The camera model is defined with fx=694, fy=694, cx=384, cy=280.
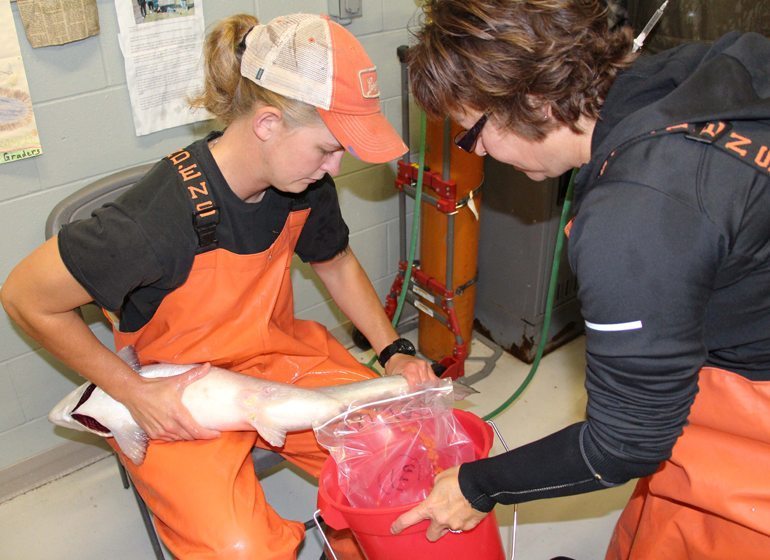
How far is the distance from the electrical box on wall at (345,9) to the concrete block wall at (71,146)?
27 millimetres

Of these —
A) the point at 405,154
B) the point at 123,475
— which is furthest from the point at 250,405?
the point at 405,154

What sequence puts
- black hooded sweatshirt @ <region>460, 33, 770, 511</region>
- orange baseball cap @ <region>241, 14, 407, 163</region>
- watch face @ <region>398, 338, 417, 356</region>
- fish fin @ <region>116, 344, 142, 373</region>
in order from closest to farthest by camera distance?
black hooded sweatshirt @ <region>460, 33, 770, 511</region>, orange baseball cap @ <region>241, 14, 407, 163</region>, fish fin @ <region>116, 344, 142, 373</region>, watch face @ <region>398, 338, 417, 356</region>

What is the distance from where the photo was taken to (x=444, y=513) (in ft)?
3.58

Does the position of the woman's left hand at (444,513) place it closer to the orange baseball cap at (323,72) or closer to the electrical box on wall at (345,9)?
the orange baseball cap at (323,72)

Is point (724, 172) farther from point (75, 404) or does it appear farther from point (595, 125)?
point (75, 404)

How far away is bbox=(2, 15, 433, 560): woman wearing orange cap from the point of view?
1213 millimetres

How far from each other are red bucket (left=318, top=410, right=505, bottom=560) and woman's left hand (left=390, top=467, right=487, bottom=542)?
0.04 ft

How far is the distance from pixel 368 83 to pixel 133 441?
815mm

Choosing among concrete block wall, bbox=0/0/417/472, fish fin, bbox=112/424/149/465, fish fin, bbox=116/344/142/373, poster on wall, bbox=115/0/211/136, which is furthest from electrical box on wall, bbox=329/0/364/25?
fish fin, bbox=112/424/149/465

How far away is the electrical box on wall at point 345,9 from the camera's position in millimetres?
1898

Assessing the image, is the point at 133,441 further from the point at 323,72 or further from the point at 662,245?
the point at 662,245

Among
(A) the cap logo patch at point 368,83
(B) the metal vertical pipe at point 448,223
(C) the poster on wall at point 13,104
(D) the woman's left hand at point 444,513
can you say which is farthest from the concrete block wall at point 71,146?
(D) the woman's left hand at point 444,513

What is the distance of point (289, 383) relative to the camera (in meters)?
1.50

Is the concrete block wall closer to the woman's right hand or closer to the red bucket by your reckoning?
the woman's right hand
